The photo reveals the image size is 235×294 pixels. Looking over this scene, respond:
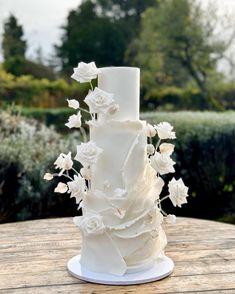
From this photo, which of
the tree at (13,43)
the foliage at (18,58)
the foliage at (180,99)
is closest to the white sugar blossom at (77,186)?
the foliage at (180,99)

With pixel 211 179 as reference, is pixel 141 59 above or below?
above

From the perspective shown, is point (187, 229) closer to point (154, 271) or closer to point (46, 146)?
point (154, 271)

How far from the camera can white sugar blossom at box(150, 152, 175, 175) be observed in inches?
49.1

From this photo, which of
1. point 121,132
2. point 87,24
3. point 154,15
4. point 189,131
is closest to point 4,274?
point 121,132

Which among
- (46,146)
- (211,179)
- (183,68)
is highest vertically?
(183,68)

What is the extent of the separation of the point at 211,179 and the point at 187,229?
1.86 metres

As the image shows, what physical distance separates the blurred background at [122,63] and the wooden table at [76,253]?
1323 mm

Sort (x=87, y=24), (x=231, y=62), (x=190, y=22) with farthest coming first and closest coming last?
(x=87, y=24) → (x=190, y=22) → (x=231, y=62)

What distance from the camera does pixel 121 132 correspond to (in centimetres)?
125

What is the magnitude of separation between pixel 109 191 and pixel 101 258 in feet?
0.66

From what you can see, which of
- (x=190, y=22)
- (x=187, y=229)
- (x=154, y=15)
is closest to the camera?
(x=187, y=229)

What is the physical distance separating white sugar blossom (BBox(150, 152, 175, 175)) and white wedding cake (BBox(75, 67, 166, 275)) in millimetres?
41

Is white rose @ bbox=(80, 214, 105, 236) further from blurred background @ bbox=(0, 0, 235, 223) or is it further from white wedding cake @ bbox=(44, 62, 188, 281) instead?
blurred background @ bbox=(0, 0, 235, 223)

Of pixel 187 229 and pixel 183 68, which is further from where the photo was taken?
pixel 183 68
